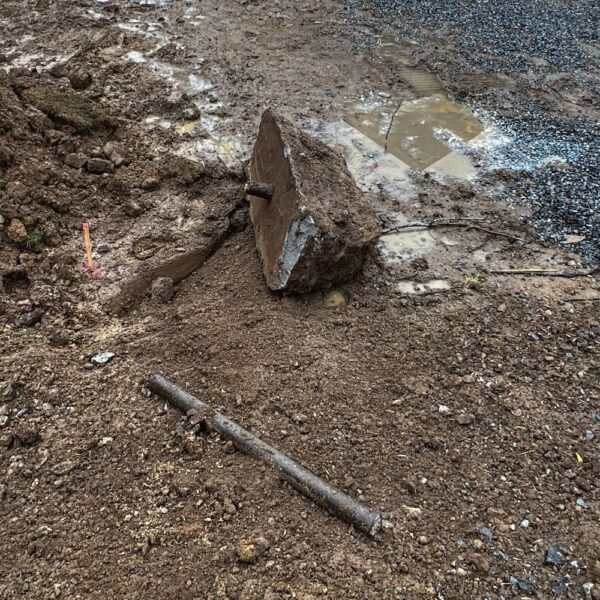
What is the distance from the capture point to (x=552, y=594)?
2400mm

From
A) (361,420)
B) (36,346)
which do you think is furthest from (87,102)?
(361,420)

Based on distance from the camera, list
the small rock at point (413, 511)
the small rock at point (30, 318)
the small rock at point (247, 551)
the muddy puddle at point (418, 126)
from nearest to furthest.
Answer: the small rock at point (247, 551) → the small rock at point (413, 511) → the small rock at point (30, 318) → the muddy puddle at point (418, 126)

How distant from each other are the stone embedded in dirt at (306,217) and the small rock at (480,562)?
1.94 m

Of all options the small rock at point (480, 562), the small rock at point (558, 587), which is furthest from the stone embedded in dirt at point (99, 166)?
the small rock at point (558, 587)

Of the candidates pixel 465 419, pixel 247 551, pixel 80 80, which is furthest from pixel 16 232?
pixel 465 419

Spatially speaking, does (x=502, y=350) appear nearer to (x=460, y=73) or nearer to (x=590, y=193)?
(x=590, y=193)

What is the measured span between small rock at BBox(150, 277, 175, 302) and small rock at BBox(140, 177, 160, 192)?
1.10 metres

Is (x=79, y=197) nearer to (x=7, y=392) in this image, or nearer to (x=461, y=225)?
(x=7, y=392)

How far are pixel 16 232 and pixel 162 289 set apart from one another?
1.20 m

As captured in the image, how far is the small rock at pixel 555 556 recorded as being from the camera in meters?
2.50

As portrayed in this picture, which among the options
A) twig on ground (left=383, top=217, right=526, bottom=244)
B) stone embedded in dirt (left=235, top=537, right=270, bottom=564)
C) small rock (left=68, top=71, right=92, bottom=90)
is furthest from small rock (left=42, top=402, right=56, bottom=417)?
small rock (left=68, top=71, right=92, bottom=90)

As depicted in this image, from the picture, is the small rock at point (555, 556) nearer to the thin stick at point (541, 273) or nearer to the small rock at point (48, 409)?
the thin stick at point (541, 273)

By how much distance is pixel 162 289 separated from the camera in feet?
12.6

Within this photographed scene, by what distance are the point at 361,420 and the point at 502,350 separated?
47.7 inches
